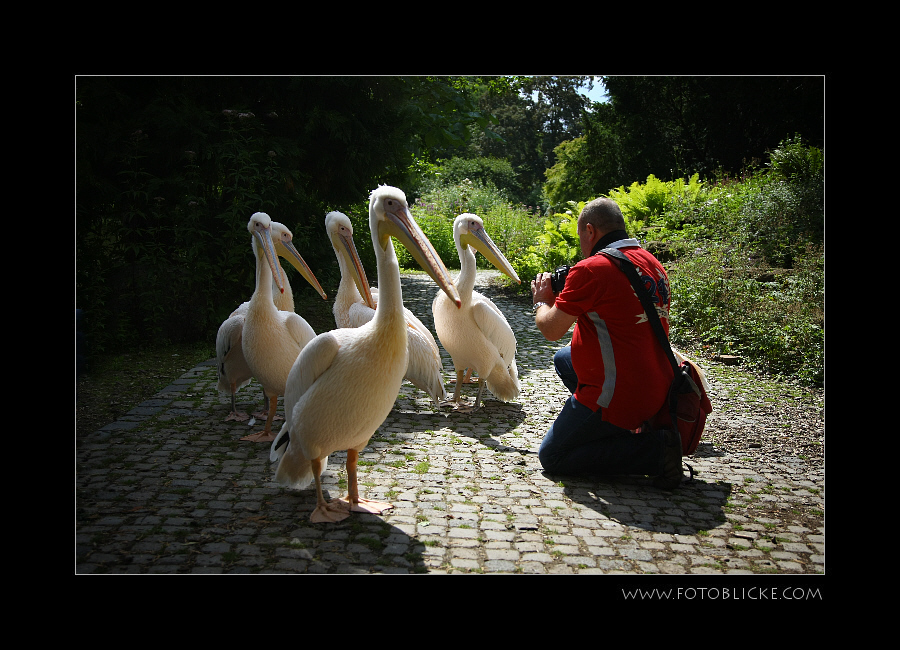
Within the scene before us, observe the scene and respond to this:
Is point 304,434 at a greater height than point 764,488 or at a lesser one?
greater

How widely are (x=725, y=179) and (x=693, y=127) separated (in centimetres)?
237

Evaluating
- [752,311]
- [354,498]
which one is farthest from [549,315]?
[752,311]

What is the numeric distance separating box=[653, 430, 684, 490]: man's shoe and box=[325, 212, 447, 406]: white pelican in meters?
1.93

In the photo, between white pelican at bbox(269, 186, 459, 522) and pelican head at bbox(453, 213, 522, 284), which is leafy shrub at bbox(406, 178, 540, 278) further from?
white pelican at bbox(269, 186, 459, 522)

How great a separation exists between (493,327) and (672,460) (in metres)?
2.33

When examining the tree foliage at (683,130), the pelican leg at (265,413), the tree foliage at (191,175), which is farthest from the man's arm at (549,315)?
the tree foliage at (683,130)

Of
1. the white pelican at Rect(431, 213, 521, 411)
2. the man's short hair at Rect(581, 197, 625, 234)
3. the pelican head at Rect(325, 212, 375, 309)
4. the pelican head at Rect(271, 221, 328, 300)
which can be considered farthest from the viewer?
the pelican head at Rect(271, 221, 328, 300)

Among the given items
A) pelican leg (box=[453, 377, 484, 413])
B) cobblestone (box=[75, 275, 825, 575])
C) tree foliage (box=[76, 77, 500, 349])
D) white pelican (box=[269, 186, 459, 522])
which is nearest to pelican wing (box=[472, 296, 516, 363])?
pelican leg (box=[453, 377, 484, 413])

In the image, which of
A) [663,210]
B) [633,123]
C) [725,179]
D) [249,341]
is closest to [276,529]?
[249,341]

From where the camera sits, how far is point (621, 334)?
3789 millimetres

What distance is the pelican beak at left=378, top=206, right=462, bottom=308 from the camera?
3113 mm

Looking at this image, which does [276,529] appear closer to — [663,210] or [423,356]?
[423,356]

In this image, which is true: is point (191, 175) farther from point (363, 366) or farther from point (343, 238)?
point (363, 366)

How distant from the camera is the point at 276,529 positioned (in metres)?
3.32
